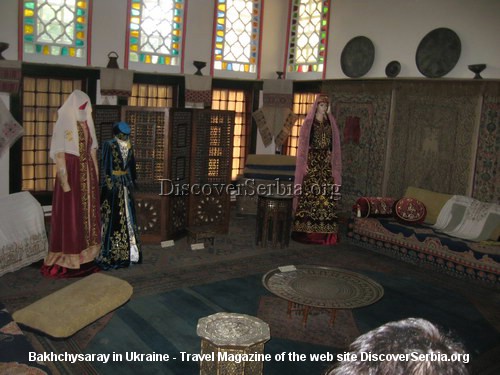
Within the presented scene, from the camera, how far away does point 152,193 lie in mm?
6875

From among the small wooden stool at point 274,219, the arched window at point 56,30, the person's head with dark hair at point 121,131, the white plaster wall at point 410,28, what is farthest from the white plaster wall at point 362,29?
the small wooden stool at point 274,219

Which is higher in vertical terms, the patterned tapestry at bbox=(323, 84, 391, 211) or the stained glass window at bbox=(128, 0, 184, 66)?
the stained glass window at bbox=(128, 0, 184, 66)

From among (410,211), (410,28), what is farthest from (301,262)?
(410,28)

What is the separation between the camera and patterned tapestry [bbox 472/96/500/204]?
6.67m

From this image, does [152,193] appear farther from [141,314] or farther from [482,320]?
[482,320]

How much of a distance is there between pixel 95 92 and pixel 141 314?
14.5ft

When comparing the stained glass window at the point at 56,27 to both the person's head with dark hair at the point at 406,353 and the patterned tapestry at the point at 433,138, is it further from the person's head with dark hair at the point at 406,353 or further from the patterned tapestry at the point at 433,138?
the person's head with dark hair at the point at 406,353

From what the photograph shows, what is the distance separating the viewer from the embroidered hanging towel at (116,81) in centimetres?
785

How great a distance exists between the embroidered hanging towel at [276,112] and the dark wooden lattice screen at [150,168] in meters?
3.27

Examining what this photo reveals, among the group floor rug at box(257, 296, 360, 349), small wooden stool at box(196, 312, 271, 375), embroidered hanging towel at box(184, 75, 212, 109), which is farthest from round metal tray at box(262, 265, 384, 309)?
embroidered hanging towel at box(184, 75, 212, 109)

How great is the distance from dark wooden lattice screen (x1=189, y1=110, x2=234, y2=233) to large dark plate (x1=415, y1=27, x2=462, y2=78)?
2.90 metres

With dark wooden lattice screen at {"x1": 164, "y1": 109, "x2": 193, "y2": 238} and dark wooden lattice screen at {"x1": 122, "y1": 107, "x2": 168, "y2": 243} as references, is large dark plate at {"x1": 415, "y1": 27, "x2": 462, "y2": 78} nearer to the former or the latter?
dark wooden lattice screen at {"x1": 164, "y1": 109, "x2": 193, "y2": 238}

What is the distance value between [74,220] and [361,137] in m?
4.79

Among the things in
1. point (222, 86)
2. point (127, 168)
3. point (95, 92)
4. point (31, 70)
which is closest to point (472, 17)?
point (222, 86)
